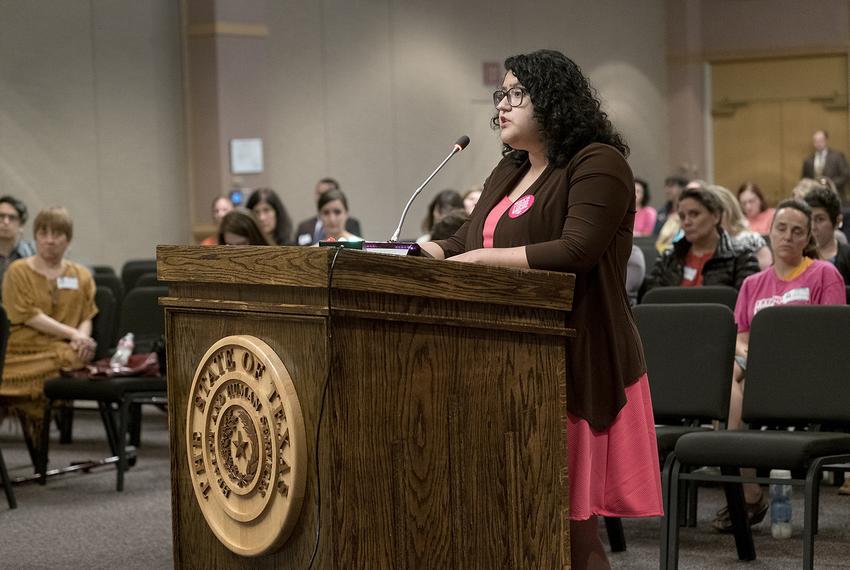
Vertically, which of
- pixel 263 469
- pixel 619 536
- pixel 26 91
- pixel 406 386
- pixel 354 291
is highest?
pixel 26 91

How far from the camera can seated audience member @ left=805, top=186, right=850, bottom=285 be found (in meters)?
5.82

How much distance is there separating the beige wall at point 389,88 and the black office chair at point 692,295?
684 centimetres

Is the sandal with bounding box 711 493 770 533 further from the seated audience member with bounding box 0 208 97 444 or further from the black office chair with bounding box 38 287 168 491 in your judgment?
the seated audience member with bounding box 0 208 97 444

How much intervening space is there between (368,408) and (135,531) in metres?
2.83

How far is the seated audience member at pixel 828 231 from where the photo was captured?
5824mm

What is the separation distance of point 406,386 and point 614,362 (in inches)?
20.9

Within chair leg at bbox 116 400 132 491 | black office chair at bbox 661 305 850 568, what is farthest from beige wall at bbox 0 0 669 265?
black office chair at bbox 661 305 850 568

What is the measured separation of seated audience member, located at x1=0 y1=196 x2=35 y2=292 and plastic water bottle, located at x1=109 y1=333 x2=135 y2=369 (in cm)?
153

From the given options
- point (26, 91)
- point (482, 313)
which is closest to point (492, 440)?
point (482, 313)

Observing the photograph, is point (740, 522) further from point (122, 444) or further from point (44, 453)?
point (44, 453)

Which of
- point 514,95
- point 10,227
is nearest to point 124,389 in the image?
point 10,227

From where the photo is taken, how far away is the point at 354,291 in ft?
6.88

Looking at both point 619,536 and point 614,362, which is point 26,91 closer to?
point 619,536

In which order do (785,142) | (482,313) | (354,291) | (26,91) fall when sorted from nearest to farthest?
1. (354,291)
2. (482,313)
3. (26,91)
4. (785,142)
